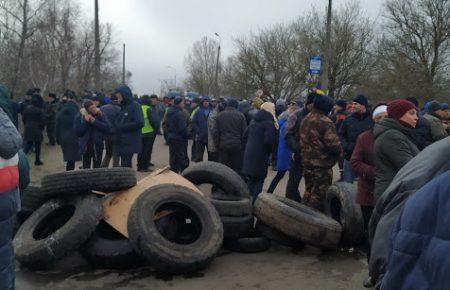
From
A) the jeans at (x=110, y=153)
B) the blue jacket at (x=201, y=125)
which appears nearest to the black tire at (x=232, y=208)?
the jeans at (x=110, y=153)

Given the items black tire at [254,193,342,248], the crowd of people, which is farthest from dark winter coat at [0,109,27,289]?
black tire at [254,193,342,248]

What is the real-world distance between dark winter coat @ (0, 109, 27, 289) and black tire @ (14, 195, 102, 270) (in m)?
2.16

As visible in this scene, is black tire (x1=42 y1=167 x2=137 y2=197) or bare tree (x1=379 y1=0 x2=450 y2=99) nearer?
black tire (x1=42 y1=167 x2=137 y2=197)

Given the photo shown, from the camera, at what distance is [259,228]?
6.57m

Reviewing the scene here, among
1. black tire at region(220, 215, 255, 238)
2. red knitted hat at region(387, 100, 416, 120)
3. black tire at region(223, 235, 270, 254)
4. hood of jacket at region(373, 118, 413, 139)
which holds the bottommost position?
black tire at region(223, 235, 270, 254)

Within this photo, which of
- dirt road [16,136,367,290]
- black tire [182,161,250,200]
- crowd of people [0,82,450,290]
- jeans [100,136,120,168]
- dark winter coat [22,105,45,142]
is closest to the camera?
crowd of people [0,82,450,290]

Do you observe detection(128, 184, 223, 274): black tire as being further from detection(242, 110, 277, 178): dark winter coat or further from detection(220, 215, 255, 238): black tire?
detection(242, 110, 277, 178): dark winter coat

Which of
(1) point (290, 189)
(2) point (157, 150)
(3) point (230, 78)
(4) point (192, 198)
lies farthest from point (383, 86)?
(4) point (192, 198)

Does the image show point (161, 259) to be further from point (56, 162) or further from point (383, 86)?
point (383, 86)

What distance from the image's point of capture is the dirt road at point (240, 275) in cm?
518

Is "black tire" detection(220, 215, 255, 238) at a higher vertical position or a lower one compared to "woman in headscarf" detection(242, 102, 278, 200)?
lower

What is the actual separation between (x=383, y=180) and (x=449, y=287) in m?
3.77

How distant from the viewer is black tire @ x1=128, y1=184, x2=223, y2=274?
5262 mm

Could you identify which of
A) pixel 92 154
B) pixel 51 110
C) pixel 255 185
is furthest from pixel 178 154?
pixel 51 110
